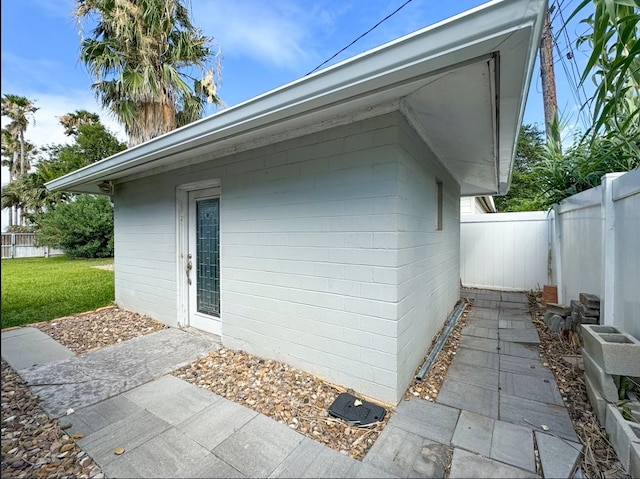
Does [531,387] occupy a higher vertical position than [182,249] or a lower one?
lower

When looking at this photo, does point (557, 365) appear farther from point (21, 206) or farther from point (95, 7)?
point (21, 206)

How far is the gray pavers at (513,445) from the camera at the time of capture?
6.60ft

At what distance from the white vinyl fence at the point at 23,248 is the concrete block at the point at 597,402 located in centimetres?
2213

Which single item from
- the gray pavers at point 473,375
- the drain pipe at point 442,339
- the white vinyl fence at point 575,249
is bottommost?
the gray pavers at point 473,375

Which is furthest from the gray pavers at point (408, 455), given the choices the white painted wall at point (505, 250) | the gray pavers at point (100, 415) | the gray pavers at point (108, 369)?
the white painted wall at point (505, 250)

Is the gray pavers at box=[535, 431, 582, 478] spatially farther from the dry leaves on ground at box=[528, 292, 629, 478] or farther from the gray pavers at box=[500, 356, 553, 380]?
the gray pavers at box=[500, 356, 553, 380]

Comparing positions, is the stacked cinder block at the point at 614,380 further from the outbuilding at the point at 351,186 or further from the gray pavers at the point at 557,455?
the outbuilding at the point at 351,186

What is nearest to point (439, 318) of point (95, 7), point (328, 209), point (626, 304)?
point (626, 304)

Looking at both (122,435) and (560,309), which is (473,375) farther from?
(122,435)

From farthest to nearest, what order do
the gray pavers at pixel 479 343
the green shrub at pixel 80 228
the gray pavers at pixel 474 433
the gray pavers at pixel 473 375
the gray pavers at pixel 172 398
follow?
the green shrub at pixel 80 228, the gray pavers at pixel 479 343, the gray pavers at pixel 473 375, the gray pavers at pixel 172 398, the gray pavers at pixel 474 433

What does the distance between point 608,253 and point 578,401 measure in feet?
4.47

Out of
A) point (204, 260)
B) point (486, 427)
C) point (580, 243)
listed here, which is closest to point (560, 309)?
point (580, 243)

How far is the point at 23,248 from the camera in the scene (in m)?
16.9

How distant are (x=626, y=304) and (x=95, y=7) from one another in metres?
10.6
